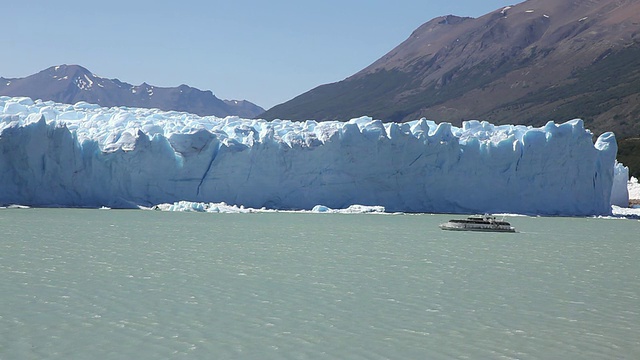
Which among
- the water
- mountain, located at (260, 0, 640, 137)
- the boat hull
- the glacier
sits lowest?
the water

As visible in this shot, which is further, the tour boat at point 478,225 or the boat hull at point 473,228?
the tour boat at point 478,225

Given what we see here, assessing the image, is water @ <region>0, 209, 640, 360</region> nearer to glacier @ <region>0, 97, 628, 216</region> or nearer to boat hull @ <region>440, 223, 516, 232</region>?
boat hull @ <region>440, 223, 516, 232</region>

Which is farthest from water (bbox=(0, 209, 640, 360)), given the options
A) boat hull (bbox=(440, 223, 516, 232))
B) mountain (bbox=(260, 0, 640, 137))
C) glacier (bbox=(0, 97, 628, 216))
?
mountain (bbox=(260, 0, 640, 137))

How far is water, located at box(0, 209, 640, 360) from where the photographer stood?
803cm

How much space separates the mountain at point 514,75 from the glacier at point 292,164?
5852 centimetres

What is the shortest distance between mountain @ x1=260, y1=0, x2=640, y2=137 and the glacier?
58.5m

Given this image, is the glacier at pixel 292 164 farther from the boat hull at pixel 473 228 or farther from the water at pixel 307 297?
the water at pixel 307 297

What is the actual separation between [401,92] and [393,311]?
12446 centimetres

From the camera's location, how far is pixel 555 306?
421 inches

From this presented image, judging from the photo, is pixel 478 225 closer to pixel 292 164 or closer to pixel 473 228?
pixel 473 228

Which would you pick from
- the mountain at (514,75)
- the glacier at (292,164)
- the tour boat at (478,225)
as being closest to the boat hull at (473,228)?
the tour boat at (478,225)

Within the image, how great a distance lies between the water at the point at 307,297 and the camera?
8031mm

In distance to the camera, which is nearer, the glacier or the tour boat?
the tour boat

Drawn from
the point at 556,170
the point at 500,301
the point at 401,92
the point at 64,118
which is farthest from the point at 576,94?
the point at 500,301
